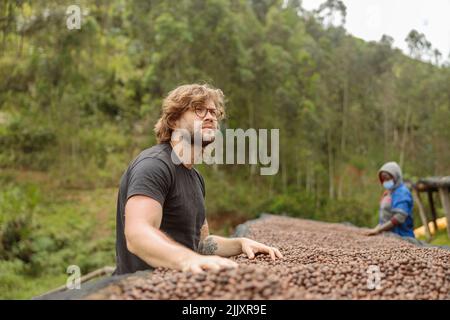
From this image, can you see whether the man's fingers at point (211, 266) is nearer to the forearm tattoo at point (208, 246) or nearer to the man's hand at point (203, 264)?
the man's hand at point (203, 264)

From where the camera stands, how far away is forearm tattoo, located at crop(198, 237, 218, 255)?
2.66 m

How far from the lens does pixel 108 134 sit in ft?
58.6

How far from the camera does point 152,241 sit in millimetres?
1919

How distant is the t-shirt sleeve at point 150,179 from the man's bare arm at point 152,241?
0.10 feet

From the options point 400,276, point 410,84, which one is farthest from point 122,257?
point 410,84

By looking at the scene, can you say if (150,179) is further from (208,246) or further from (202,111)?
(208,246)

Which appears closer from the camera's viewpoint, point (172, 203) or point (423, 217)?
point (172, 203)

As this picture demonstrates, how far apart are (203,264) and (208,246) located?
0.89m

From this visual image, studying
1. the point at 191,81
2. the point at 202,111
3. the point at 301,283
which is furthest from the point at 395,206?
the point at 191,81

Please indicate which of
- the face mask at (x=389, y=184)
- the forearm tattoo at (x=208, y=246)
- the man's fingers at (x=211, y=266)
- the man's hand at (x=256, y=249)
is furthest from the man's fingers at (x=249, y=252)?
the face mask at (x=389, y=184)

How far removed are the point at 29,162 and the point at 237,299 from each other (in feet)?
52.8

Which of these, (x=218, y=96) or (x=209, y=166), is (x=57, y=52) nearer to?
(x=209, y=166)

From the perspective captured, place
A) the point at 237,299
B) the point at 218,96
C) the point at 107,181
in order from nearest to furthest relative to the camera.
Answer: the point at 237,299 → the point at 218,96 → the point at 107,181

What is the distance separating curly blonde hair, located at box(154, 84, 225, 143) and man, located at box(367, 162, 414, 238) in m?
3.74
